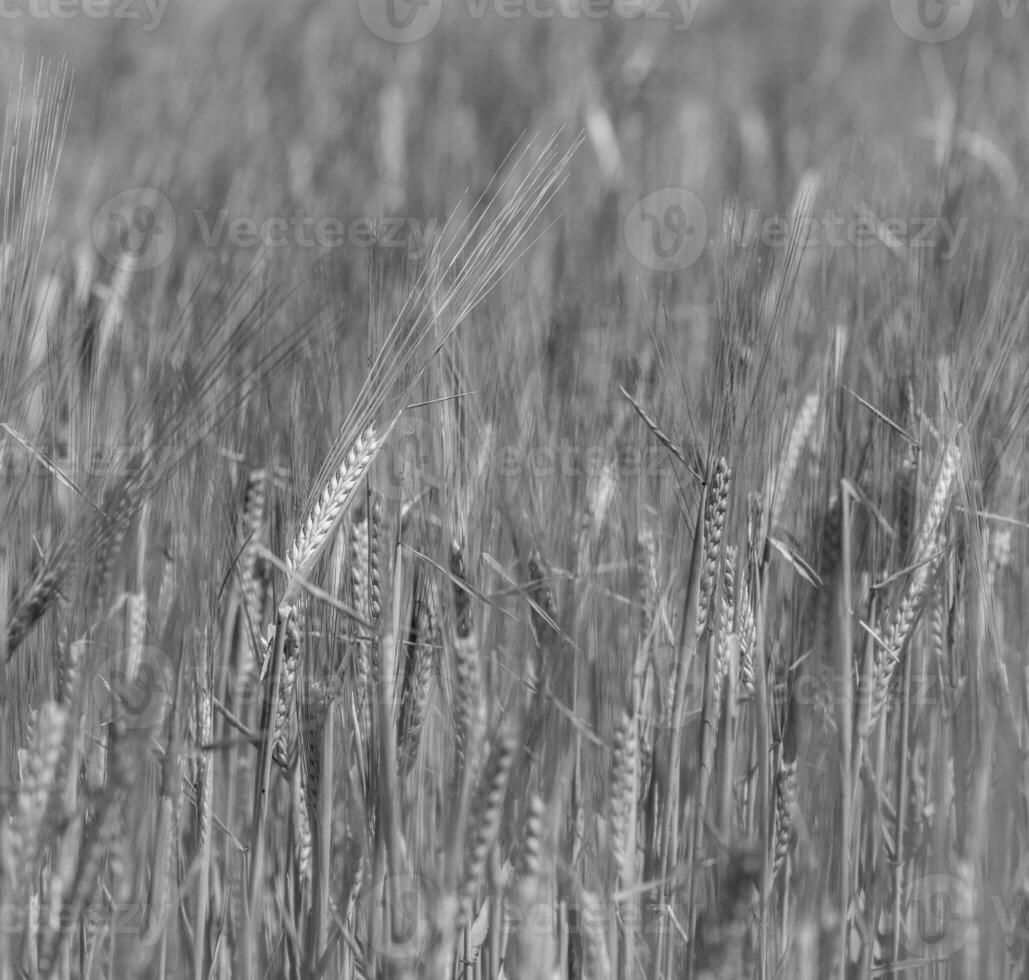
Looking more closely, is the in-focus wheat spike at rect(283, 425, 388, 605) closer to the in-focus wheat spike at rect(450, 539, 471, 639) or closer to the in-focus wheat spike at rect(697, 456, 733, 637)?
the in-focus wheat spike at rect(450, 539, 471, 639)

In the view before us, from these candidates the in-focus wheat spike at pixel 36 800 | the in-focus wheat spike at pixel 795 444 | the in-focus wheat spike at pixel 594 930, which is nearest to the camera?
the in-focus wheat spike at pixel 36 800

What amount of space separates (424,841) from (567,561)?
228 mm

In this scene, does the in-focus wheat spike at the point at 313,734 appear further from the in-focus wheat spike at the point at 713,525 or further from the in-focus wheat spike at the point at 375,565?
the in-focus wheat spike at the point at 713,525

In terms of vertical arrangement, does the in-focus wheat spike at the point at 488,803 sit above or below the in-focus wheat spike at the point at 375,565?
below

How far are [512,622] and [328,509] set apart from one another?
0.46 ft

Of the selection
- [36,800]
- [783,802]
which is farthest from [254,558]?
[783,802]

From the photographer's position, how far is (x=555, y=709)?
0.70 m

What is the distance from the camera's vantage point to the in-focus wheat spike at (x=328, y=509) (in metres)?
0.73

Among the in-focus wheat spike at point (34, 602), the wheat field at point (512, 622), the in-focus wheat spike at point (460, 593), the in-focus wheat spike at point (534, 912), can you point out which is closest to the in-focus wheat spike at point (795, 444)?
the wheat field at point (512, 622)

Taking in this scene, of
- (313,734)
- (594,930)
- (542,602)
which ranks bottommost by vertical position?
(594,930)

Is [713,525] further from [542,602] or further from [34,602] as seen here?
[34,602]

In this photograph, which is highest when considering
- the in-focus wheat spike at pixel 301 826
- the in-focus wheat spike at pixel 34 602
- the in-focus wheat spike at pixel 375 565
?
the in-focus wheat spike at pixel 375 565

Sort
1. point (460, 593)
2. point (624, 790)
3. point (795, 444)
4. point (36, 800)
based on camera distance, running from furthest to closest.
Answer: point (795, 444), point (460, 593), point (624, 790), point (36, 800)

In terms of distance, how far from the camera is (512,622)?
0.71 meters
